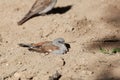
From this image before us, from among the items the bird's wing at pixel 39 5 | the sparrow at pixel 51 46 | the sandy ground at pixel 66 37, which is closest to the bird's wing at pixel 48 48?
the sparrow at pixel 51 46

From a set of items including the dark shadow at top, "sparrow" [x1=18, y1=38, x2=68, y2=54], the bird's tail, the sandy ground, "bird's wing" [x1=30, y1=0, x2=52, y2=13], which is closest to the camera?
the sandy ground

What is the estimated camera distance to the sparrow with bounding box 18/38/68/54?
659 centimetres

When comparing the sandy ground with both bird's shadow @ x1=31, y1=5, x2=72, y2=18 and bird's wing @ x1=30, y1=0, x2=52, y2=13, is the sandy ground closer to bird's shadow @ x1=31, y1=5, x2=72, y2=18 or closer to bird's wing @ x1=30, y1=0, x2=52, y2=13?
bird's shadow @ x1=31, y1=5, x2=72, y2=18

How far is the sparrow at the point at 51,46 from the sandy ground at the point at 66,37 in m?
0.11

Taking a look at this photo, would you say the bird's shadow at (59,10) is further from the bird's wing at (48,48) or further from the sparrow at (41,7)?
the bird's wing at (48,48)

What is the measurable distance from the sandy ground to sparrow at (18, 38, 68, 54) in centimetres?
11

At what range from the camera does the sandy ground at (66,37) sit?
593 centimetres

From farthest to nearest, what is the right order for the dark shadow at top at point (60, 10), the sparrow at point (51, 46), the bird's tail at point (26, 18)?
the dark shadow at top at point (60, 10) → the bird's tail at point (26, 18) → the sparrow at point (51, 46)

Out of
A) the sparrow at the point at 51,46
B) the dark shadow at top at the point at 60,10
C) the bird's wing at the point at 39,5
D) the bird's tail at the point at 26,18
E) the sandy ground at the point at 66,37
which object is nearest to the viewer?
the sandy ground at the point at 66,37

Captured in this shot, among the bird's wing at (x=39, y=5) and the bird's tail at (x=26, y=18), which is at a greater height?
the bird's wing at (x=39, y=5)

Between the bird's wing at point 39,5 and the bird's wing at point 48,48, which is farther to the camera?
the bird's wing at point 39,5

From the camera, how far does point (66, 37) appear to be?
24.1 feet

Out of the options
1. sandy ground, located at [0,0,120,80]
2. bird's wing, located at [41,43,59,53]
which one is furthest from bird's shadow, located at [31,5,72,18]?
bird's wing, located at [41,43,59,53]

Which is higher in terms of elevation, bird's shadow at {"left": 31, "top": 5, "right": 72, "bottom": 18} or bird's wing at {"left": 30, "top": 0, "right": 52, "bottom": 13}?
bird's wing at {"left": 30, "top": 0, "right": 52, "bottom": 13}
